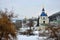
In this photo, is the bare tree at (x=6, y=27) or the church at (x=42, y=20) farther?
the church at (x=42, y=20)

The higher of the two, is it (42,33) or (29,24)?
(29,24)

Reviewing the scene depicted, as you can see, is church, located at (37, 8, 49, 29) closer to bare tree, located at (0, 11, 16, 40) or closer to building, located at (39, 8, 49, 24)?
building, located at (39, 8, 49, 24)

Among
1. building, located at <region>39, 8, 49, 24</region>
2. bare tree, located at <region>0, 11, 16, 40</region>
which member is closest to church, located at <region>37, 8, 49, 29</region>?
building, located at <region>39, 8, 49, 24</region>

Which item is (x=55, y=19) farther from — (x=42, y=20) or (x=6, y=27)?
(x=6, y=27)

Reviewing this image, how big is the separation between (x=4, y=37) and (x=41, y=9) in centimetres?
76

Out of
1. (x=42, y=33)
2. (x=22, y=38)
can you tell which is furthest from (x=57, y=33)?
(x=22, y=38)

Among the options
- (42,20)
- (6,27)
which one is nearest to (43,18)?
(42,20)

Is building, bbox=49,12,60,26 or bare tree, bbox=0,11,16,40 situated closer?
bare tree, bbox=0,11,16,40

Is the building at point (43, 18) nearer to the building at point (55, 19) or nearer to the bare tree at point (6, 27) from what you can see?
the building at point (55, 19)

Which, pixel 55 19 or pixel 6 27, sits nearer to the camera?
pixel 6 27

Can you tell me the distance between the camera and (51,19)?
237cm

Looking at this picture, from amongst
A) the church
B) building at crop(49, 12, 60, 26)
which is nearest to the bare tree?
the church

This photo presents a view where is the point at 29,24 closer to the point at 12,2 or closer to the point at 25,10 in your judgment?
the point at 25,10

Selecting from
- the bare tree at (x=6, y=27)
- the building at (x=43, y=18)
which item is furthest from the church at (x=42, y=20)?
the bare tree at (x=6, y=27)
